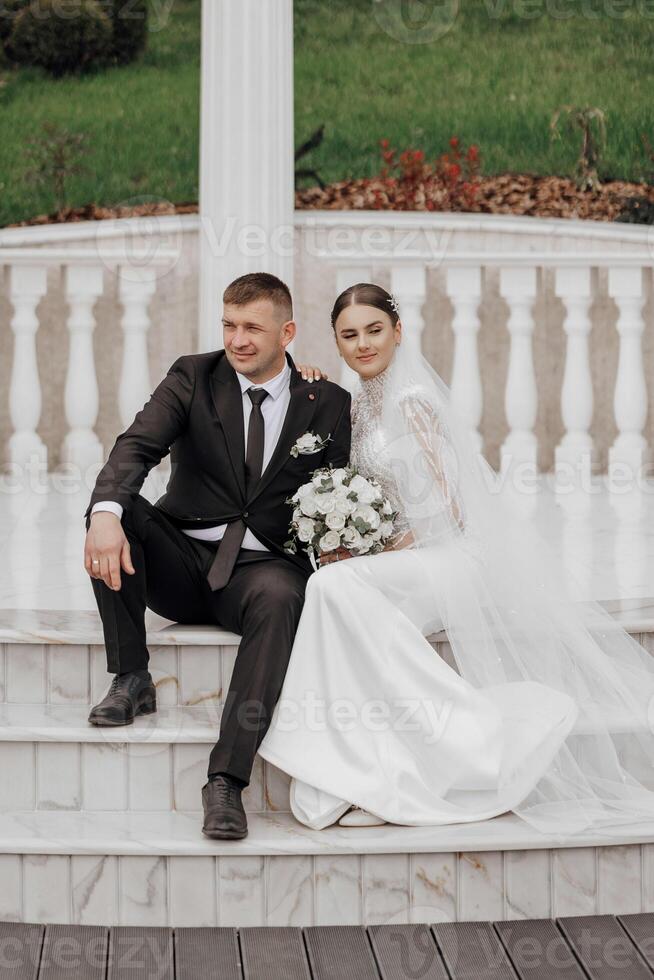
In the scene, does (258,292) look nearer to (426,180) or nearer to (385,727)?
(385,727)

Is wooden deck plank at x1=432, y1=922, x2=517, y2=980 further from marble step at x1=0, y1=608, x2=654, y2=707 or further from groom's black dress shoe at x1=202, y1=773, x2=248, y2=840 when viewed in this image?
marble step at x1=0, y1=608, x2=654, y2=707

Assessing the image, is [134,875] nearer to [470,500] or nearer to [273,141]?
[470,500]

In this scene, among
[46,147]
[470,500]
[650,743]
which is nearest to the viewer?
[650,743]

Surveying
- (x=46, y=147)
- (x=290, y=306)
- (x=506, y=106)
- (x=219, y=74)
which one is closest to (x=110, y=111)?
(x=46, y=147)

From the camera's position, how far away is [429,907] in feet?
9.62

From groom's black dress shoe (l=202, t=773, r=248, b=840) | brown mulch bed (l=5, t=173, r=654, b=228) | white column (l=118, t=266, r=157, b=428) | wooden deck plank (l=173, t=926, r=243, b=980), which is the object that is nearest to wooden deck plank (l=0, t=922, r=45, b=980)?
wooden deck plank (l=173, t=926, r=243, b=980)

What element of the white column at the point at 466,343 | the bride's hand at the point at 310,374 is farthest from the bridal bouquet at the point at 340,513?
the white column at the point at 466,343

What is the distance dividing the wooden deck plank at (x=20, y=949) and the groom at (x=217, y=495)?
488mm

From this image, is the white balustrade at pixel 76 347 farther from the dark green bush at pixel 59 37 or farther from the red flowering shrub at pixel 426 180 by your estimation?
the dark green bush at pixel 59 37

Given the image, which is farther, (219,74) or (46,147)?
(46,147)

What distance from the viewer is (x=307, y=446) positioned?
3.28m

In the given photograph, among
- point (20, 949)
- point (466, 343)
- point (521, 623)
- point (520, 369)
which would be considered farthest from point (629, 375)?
point (20, 949)

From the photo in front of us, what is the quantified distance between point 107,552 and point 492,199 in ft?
16.9

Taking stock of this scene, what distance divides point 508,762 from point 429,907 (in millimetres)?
372
